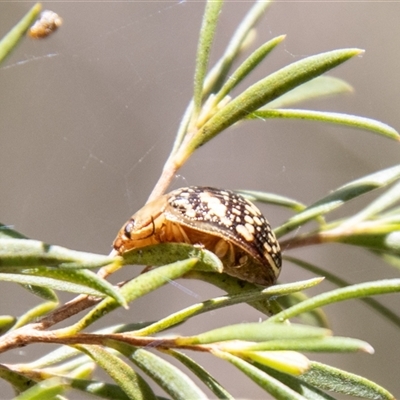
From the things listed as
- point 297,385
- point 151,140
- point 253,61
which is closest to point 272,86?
point 253,61

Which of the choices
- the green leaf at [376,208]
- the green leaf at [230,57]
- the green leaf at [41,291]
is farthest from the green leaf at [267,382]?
the green leaf at [230,57]

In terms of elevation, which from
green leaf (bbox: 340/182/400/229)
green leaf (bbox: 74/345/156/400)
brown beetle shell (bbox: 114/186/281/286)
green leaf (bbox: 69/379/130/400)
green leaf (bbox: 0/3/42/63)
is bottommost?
green leaf (bbox: 69/379/130/400)

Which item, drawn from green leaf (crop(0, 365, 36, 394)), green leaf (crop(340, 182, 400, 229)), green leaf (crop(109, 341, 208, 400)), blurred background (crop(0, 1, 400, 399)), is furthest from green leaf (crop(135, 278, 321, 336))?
blurred background (crop(0, 1, 400, 399))

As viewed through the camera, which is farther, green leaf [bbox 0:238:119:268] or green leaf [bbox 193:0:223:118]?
green leaf [bbox 193:0:223:118]

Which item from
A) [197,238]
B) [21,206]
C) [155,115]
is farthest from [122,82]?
[197,238]

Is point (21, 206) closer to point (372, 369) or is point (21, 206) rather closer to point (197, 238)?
point (197, 238)

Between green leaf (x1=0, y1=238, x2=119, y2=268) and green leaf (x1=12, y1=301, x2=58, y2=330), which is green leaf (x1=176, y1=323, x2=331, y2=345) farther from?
green leaf (x1=12, y1=301, x2=58, y2=330)
